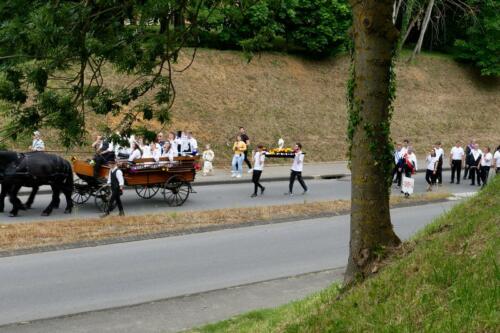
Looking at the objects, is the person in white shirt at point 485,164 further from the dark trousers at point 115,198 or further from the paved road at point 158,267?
the dark trousers at point 115,198

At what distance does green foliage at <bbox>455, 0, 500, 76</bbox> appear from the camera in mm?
43906

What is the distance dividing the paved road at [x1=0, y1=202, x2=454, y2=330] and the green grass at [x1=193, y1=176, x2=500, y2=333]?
367 centimetres

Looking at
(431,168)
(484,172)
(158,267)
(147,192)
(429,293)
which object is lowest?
(158,267)

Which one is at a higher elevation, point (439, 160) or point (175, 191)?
point (439, 160)

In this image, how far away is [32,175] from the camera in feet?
60.1

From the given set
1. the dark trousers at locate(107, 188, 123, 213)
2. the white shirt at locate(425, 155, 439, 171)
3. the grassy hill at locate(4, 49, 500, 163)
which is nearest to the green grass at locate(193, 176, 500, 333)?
the dark trousers at locate(107, 188, 123, 213)

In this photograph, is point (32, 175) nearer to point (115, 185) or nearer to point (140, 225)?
point (115, 185)

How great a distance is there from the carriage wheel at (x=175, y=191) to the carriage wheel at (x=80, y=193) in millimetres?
2199

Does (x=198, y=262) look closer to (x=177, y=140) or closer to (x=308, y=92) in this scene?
(x=177, y=140)

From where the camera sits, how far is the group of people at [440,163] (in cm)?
2491

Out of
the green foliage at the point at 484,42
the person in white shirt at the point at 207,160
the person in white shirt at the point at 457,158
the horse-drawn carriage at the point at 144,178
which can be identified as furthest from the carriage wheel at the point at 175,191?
the green foliage at the point at 484,42

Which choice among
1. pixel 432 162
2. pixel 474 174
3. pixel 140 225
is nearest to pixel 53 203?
pixel 140 225

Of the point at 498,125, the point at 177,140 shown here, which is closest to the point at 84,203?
the point at 177,140

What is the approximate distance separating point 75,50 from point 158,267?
19.7 feet
